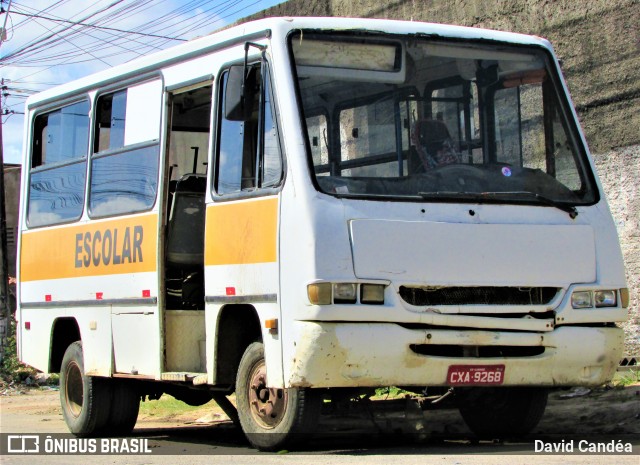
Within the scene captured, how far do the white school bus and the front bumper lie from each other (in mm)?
13

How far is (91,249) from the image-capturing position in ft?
34.4

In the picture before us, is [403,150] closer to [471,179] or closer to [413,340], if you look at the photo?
[471,179]

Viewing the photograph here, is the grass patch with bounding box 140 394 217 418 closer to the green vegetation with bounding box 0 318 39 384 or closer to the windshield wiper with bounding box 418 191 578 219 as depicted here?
the green vegetation with bounding box 0 318 39 384

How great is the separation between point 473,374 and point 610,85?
16.8 ft

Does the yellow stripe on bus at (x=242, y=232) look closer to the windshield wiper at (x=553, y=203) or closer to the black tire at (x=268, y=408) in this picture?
the black tire at (x=268, y=408)

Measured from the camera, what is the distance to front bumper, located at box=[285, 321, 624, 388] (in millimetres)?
7406

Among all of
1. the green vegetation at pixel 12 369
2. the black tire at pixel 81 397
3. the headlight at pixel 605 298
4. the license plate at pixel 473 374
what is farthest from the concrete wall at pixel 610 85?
the green vegetation at pixel 12 369

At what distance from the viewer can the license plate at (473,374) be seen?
7.73 m

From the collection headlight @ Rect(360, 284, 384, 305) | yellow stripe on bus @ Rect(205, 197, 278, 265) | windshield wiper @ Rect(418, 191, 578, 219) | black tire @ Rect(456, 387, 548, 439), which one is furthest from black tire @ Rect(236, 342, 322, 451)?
black tire @ Rect(456, 387, 548, 439)

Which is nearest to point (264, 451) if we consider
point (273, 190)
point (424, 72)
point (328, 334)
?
point (328, 334)

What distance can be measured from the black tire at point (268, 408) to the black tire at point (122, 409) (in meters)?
2.69

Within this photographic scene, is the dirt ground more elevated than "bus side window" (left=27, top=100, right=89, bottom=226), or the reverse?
"bus side window" (left=27, top=100, right=89, bottom=226)

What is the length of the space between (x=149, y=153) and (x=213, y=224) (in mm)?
1360

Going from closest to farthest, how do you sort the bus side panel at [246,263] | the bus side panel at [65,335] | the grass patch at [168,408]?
the bus side panel at [246,263] → the bus side panel at [65,335] → the grass patch at [168,408]
